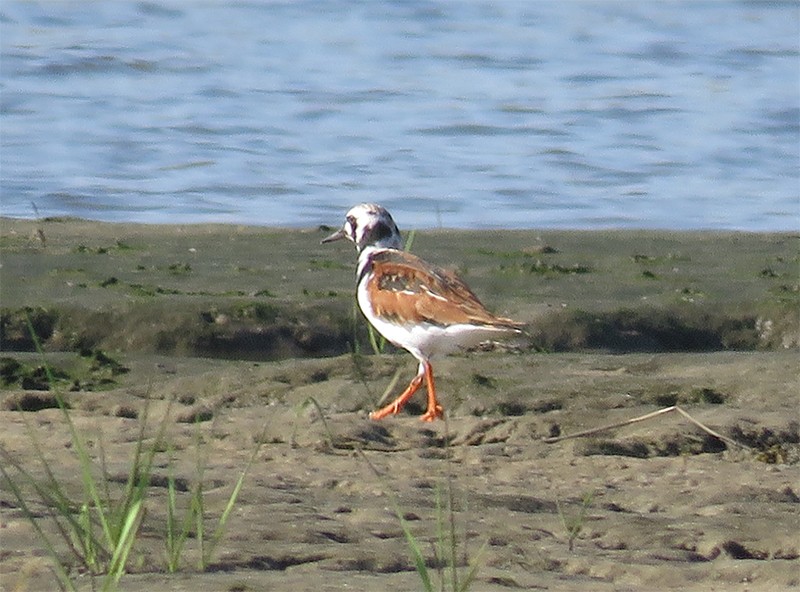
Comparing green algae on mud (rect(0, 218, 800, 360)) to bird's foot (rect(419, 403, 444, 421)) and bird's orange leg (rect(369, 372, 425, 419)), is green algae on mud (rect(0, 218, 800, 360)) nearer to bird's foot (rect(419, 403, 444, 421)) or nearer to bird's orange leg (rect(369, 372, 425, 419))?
bird's orange leg (rect(369, 372, 425, 419))

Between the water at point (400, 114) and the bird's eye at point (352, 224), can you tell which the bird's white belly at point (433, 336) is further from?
the water at point (400, 114)

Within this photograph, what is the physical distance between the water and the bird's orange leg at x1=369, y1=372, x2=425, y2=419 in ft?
12.4

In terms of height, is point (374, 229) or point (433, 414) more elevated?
point (374, 229)

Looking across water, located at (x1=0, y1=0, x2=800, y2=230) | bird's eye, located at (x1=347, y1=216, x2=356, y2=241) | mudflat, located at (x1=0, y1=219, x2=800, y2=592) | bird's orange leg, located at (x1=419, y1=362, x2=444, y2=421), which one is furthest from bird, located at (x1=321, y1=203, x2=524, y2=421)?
water, located at (x1=0, y1=0, x2=800, y2=230)

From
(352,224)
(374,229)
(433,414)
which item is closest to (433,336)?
(433,414)

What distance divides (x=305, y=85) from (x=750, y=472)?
921 cm

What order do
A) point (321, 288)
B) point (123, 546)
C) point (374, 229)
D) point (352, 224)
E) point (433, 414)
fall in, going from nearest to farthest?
point (123, 546) → point (433, 414) → point (374, 229) → point (352, 224) → point (321, 288)

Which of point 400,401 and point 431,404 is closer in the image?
point 431,404

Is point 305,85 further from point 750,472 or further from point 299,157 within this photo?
point 750,472

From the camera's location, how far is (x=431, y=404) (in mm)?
4809

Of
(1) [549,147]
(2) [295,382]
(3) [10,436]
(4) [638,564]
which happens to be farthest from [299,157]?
(4) [638,564]

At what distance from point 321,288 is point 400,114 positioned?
589cm

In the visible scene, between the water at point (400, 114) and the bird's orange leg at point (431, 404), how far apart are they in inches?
151

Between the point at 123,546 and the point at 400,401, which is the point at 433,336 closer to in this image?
the point at 400,401
